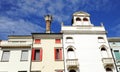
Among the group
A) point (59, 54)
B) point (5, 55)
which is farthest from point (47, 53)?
point (5, 55)

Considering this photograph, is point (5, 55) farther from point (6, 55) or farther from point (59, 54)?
point (59, 54)

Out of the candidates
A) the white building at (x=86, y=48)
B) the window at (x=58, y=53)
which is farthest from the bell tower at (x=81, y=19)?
the window at (x=58, y=53)

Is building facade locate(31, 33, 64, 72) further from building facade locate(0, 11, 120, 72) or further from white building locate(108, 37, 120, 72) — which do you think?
white building locate(108, 37, 120, 72)

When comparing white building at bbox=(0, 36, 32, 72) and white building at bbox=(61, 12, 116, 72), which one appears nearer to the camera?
white building at bbox=(0, 36, 32, 72)

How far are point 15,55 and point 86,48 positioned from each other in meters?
12.8

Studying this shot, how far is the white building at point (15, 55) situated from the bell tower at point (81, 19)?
35.5 feet

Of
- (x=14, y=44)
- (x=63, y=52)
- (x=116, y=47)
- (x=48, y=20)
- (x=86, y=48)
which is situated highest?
(x=48, y=20)

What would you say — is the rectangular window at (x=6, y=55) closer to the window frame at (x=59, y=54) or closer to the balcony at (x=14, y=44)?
the balcony at (x=14, y=44)

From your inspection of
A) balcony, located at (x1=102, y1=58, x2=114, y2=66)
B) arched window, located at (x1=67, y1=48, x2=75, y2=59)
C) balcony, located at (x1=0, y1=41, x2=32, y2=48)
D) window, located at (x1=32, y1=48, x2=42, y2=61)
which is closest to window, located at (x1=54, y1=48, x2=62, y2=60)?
arched window, located at (x1=67, y1=48, x2=75, y2=59)

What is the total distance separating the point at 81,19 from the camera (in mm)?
34031

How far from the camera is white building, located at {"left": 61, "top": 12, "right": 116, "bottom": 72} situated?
26513 mm

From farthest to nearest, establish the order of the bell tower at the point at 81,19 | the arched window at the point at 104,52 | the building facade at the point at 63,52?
the bell tower at the point at 81,19, the arched window at the point at 104,52, the building facade at the point at 63,52

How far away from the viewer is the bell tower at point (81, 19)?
1310 inches

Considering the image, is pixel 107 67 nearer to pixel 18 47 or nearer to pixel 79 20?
pixel 79 20
